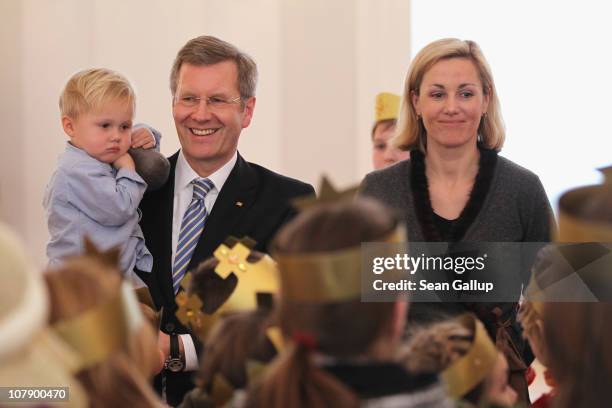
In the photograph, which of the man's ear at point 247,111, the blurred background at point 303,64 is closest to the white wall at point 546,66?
the blurred background at point 303,64

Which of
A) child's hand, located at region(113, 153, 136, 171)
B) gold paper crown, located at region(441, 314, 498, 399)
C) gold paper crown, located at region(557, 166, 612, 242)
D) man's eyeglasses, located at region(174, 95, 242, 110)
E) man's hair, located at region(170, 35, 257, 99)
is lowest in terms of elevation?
gold paper crown, located at region(441, 314, 498, 399)

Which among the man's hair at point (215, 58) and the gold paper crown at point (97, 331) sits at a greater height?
the man's hair at point (215, 58)

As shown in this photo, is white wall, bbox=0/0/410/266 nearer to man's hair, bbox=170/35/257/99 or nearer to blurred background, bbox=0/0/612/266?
blurred background, bbox=0/0/612/266

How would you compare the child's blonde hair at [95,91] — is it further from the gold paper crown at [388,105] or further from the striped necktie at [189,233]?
the gold paper crown at [388,105]

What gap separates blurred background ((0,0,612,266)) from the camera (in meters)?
4.15

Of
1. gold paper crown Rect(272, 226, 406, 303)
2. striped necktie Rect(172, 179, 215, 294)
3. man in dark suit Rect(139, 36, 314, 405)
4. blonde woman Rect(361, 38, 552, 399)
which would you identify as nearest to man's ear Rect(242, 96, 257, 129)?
man in dark suit Rect(139, 36, 314, 405)

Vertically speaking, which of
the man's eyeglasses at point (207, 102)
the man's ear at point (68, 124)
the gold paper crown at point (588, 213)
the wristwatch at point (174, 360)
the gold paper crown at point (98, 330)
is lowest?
the wristwatch at point (174, 360)

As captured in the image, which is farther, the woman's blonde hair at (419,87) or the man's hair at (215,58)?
the man's hair at (215,58)

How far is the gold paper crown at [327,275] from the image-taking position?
1.16 meters

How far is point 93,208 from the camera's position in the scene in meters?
2.48

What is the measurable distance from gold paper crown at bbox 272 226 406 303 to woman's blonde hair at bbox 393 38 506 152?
131 cm

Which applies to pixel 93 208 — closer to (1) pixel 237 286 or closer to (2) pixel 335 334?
(1) pixel 237 286

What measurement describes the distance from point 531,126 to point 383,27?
0.94 m

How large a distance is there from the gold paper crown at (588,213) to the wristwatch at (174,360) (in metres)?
1.18
